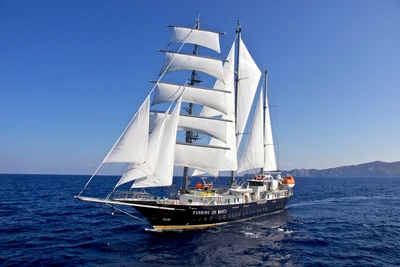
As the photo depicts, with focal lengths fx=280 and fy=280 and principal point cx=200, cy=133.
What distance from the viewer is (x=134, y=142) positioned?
27359mm

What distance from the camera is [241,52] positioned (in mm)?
47594

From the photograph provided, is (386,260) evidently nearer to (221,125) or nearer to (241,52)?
(221,125)

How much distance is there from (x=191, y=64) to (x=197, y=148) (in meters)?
11.3

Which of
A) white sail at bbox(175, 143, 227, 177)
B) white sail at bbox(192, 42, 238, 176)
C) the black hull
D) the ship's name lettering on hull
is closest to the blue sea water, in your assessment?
the black hull

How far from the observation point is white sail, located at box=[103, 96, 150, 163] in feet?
86.9

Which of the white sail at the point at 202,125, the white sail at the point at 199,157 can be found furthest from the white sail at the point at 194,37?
the white sail at the point at 199,157

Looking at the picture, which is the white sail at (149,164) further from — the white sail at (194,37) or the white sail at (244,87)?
the white sail at (244,87)

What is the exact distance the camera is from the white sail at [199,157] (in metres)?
34.7

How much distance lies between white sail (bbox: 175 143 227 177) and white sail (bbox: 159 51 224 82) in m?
10.3

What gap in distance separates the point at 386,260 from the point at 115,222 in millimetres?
28909

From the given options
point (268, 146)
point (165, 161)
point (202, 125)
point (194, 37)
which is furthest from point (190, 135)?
point (268, 146)

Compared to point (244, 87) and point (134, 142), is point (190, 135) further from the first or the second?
point (244, 87)

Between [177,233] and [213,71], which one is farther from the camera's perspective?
[213,71]

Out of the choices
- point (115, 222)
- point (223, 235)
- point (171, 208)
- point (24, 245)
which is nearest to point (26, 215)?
point (115, 222)
